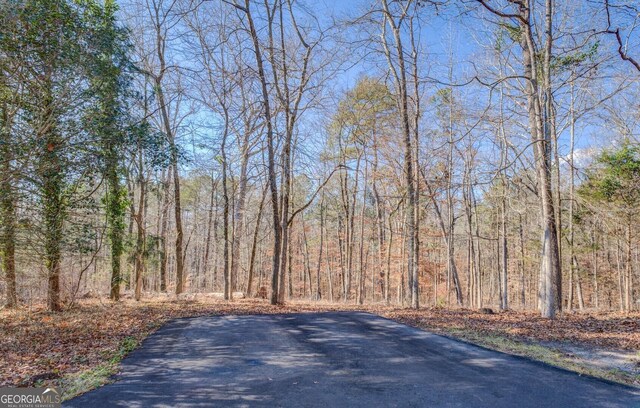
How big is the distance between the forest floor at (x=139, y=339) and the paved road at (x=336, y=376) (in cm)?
42

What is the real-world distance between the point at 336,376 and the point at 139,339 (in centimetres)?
366

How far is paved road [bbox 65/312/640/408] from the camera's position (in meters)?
3.15

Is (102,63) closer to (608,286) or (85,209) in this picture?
(85,209)

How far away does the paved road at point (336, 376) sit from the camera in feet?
10.3

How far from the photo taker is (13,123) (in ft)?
18.8

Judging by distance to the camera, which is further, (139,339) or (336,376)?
(139,339)

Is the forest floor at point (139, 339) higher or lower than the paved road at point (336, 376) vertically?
lower

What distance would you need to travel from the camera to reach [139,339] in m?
5.66

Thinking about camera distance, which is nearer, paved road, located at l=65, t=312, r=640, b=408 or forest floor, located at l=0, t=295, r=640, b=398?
paved road, located at l=65, t=312, r=640, b=408

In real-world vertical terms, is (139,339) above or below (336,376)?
below

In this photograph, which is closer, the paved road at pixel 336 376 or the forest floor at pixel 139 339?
the paved road at pixel 336 376

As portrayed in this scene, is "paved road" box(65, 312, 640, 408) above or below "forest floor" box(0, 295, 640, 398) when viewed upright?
above

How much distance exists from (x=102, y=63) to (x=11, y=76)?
152cm

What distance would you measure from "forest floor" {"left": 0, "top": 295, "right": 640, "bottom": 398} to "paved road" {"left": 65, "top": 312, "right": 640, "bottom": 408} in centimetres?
42
